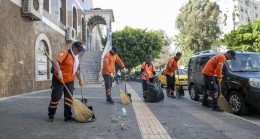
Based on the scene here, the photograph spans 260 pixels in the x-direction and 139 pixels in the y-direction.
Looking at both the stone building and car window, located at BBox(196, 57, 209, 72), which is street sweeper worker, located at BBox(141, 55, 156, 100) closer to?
car window, located at BBox(196, 57, 209, 72)

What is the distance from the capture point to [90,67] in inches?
954

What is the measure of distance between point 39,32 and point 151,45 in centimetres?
2534

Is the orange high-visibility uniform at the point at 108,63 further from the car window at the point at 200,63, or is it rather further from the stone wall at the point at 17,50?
the stone wall at the point at 17,50

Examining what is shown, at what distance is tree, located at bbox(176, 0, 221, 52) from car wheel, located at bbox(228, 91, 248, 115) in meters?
37.5

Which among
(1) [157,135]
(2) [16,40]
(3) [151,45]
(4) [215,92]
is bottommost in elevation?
(1) [157,135]

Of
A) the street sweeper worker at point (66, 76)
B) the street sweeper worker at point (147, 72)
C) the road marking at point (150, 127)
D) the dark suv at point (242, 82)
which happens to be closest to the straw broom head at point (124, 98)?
the street sweeper worker at point (147, 72)

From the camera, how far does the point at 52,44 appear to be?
1733 cm

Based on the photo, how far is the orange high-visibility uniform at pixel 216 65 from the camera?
7.95m

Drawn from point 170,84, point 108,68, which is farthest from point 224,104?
point 170,84

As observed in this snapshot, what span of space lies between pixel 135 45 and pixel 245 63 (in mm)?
30039

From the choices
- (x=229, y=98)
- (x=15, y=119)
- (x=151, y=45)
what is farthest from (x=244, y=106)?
(x=151, y=45)

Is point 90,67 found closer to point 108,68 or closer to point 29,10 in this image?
point 29,10

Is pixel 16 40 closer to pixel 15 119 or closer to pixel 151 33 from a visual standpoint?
pixel 15 119

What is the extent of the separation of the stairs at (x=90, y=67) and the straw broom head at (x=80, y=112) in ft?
51.1
